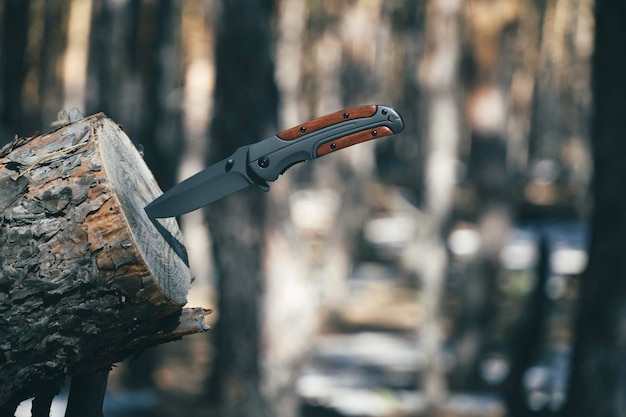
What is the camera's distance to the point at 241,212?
273 inches

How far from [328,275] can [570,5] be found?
20.1 metres

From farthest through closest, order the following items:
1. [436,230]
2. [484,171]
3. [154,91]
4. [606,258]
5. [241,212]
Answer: [484,171], [154,91], [436,230], [241,212], [606,258]

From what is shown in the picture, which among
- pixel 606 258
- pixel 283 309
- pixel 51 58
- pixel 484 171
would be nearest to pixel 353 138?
pixel 283 309

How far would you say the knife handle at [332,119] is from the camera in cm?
295

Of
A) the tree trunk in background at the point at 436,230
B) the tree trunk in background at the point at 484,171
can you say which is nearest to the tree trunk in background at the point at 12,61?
the tree trunk in background at the point at 436,230

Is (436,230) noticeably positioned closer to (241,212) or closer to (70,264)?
(241,212)

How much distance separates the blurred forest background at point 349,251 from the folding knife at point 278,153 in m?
0.43

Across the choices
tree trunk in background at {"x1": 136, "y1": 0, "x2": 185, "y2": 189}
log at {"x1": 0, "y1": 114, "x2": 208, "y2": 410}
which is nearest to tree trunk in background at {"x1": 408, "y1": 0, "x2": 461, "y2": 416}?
tree trunk in background at {"x1": 136, "y1": 0, "x2": 185, "y2": 189}

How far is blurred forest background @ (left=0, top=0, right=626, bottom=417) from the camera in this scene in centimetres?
683

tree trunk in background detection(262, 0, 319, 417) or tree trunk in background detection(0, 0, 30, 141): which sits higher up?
tree trunk in background detection(0, 0, 30, 141)

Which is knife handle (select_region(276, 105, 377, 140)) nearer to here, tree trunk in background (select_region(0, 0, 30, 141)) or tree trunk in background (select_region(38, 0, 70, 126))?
tree trunk in background (select_region(0, 0, 30, 141))

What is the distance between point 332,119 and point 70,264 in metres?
0.90

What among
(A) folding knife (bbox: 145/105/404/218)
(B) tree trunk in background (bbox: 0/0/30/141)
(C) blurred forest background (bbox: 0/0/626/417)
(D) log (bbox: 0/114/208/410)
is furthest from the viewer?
(B) tree trunk in background (bbox: 0/0/30/141)

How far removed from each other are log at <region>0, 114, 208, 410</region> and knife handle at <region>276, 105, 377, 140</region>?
1.85 feet
